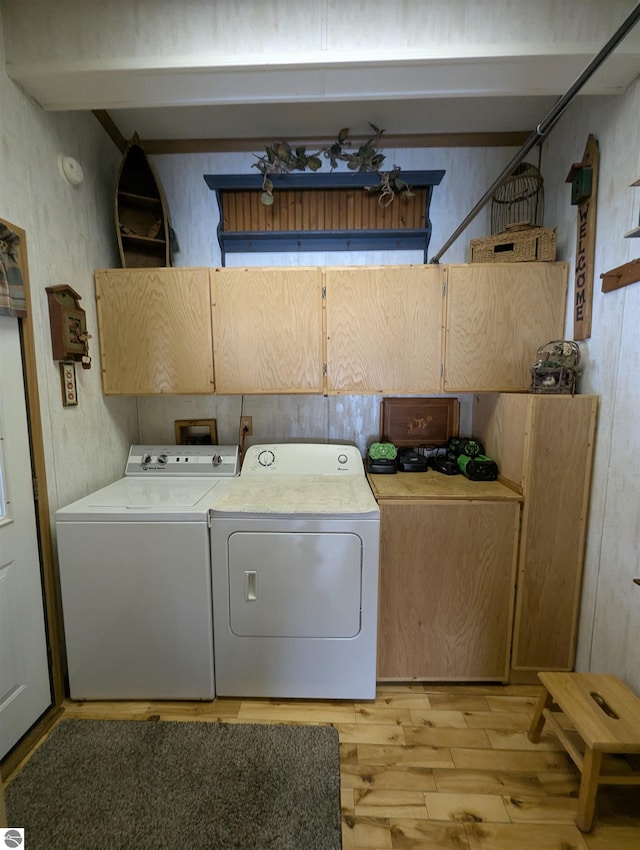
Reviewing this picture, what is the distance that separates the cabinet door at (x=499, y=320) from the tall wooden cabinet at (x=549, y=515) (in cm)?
20

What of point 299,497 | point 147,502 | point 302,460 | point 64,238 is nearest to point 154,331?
point 64,238

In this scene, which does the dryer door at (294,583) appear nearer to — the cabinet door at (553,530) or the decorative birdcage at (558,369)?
the cabinet door at (553,530)

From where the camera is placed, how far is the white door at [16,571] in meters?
1.47

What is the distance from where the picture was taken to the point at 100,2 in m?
1.44

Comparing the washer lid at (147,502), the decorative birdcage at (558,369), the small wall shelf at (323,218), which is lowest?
the washer lid at (147,502)

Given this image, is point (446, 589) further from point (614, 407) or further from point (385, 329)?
point (385, 329)

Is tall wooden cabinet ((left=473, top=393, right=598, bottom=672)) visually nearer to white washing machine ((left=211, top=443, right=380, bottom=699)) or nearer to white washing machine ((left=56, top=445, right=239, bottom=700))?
white washing machine ((left=211, top=443, right=380, bottom=699))

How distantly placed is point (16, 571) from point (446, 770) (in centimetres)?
200

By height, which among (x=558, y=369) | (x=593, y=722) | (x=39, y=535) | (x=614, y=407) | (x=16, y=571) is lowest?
(x=593, y=722)

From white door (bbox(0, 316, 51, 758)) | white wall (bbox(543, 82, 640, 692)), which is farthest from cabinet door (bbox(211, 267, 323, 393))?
white wall (bbox(543, 82, 640, 692))

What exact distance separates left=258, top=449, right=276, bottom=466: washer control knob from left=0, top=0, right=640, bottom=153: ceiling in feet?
5.91

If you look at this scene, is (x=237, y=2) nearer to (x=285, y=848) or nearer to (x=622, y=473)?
(x=622, y=473)

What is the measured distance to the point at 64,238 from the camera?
1.78 meters

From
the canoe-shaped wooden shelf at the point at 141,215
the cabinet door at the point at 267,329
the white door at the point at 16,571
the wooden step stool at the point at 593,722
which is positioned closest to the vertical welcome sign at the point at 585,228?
the cabinet door at the point at 267,329
